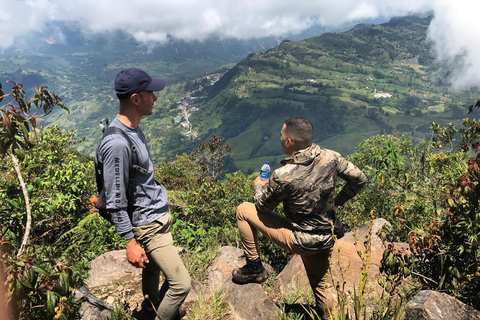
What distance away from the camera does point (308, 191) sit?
341 cm

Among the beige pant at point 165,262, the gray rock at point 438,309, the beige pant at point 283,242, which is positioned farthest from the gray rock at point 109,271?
the gray rock at point 438,309

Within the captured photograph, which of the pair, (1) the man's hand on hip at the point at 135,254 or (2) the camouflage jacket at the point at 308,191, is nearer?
(1) the man's hand on hip at the point at 135,254

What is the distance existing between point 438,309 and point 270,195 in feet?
6.77

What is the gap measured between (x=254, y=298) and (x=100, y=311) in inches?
84.5

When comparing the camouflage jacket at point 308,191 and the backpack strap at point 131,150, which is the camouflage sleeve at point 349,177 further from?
the backpack strap at point 131,150

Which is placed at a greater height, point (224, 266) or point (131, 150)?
point (131, 150)

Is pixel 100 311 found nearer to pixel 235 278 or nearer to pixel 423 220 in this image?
pixel 235 278

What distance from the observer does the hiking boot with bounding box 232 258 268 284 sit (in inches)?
177

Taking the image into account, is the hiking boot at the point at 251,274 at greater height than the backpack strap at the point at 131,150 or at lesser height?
lesser

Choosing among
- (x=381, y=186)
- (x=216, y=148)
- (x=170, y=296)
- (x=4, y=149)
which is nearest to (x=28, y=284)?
(x=4, y=149)

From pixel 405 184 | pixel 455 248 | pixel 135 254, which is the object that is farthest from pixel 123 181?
pixel 405 184

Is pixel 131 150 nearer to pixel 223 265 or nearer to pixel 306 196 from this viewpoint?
pixel 306 196

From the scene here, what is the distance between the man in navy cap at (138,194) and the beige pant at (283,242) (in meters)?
1.23

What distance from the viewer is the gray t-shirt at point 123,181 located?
293cm
